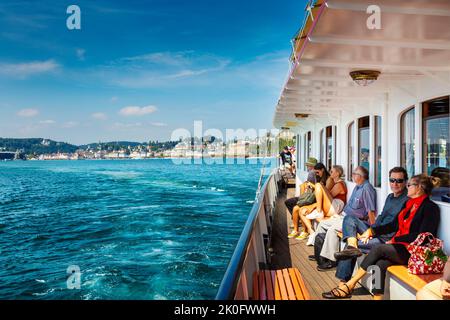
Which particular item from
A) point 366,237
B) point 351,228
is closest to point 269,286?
point 366,237

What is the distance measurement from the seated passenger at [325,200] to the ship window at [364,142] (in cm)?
47

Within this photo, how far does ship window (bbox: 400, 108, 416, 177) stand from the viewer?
4.82 meters

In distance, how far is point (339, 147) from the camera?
8.17 m

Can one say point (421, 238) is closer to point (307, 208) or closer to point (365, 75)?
point (365, 75)

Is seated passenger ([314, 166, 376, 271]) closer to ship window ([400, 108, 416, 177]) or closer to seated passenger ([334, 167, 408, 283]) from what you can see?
seated passenger ([334, 167, 408, 283])

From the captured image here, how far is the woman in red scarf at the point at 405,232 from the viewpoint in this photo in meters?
3.51

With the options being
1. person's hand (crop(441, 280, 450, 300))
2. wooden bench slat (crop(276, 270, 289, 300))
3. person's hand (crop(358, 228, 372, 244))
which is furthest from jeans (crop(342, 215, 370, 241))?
person's hand (crop(441, 280, 450, 300))

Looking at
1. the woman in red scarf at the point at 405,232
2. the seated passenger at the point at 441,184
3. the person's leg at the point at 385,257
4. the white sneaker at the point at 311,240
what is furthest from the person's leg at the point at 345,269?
the white sneaker at the point at 311,240

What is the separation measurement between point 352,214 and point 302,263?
0.89m

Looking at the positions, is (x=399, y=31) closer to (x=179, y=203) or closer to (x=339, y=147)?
(x=339, y=147)

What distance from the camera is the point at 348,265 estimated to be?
419 cm

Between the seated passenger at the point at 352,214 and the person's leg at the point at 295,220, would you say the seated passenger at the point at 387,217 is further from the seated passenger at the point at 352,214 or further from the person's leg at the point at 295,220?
the person's leg at the point at 295,220
